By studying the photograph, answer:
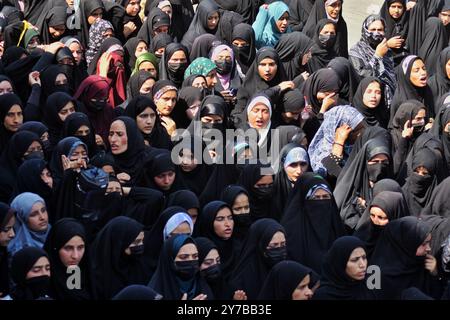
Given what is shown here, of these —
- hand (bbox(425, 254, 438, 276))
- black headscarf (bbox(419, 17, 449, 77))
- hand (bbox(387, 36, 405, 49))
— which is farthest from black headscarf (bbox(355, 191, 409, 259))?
black headscarf (bbox(419, 17, 449, 77))

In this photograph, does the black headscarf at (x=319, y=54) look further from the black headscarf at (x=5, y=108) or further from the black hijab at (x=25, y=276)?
the black hijab at (x=25, y=276)

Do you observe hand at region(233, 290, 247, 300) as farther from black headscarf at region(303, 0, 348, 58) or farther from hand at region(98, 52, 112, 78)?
black headscarf at region(303, 0, 348, 58)

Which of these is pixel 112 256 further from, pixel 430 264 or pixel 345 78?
pixel 345 78

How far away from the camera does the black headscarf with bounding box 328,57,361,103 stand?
1202cm

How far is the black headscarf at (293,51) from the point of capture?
42.0 feet

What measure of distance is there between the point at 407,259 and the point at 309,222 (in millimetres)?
792

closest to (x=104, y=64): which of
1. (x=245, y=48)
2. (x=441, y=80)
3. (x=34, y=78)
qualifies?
(x=34, y=78)

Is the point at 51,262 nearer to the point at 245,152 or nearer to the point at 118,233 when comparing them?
the point at 118,233

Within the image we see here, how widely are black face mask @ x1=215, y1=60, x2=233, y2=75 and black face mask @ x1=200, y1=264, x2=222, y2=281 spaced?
3481 millimetres

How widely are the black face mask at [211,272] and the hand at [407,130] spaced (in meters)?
3.05

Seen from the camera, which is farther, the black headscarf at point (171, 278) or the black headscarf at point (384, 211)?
the black headscarf at point (384, 211)

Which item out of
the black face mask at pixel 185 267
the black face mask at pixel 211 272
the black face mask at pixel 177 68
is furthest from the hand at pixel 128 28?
the black face mask at pixel 185 267

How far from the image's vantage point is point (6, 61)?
1137cm
